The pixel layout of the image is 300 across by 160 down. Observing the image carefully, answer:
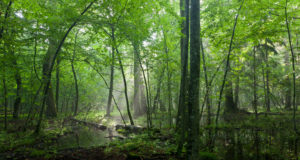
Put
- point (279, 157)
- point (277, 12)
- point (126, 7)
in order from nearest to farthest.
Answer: point (279, 157) < point (126, 7) < point (277, 12)

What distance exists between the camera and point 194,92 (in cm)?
337

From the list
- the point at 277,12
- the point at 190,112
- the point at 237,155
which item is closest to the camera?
the point at 190,112

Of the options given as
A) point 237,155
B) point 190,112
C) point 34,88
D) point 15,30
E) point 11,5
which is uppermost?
point 11,5

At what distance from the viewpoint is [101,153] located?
15.1 feet

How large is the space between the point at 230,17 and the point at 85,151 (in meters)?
6.99

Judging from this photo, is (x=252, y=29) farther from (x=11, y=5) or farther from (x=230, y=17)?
(x=11, y=5)

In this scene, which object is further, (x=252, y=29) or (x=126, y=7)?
(x=252, y=29)

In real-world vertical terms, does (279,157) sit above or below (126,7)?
below

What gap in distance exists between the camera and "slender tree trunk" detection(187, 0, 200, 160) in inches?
128

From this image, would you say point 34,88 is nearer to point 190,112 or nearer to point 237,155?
point 190,112

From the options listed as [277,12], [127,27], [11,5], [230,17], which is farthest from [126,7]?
[277,12]

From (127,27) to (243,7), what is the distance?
4.33m

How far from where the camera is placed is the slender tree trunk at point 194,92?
3.26 metres

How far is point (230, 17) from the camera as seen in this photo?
623 cm
